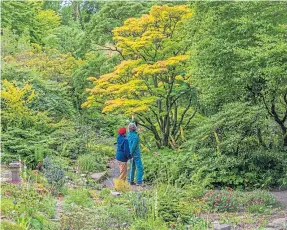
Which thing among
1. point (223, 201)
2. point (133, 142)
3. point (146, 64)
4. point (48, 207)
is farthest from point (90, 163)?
point (48, 207)

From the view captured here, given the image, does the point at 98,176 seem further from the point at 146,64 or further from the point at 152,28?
Result: the point at 152,28

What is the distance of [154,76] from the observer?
13.7 metres

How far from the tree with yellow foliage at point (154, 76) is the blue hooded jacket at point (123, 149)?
2.06 m

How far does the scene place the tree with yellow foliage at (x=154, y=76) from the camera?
12.7 meters

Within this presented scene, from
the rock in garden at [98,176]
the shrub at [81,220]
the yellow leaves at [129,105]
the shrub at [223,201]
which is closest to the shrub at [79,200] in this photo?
the shrub at [81,220]

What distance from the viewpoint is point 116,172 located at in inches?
523

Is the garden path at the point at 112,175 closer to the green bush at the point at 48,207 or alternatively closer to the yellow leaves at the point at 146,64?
the yellow leaves at the point at 146,64

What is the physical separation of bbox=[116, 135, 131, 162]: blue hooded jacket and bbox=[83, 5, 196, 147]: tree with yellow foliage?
2.06 m

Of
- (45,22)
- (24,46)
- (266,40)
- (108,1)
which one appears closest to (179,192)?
(266,40)

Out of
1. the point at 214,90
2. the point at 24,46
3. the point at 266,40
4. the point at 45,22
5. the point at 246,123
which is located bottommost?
the point at 246,123

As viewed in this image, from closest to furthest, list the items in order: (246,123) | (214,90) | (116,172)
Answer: (214,90)
(246,123)
(116,172)

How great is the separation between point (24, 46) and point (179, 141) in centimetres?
972

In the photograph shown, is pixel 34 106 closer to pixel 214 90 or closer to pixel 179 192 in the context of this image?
pixel 214 90

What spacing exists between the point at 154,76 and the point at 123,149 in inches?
148
